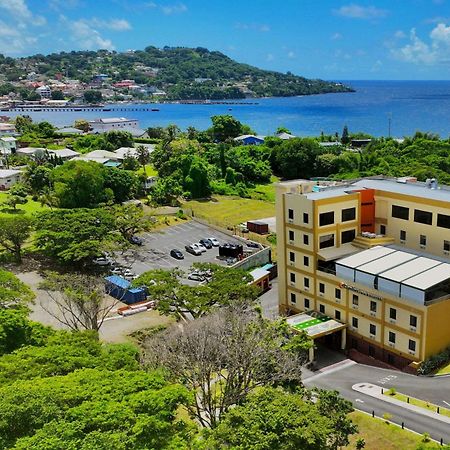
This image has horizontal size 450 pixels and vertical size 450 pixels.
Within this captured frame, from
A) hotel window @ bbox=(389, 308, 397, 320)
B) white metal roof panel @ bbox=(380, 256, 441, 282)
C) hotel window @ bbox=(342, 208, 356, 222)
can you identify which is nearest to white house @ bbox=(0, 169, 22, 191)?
hotel window @ bbox=(342, 208, 356, 222)

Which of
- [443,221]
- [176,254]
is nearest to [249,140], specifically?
[176,254]

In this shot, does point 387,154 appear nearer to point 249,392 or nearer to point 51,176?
point 51,176

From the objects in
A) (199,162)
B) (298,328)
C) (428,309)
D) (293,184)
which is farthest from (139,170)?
(428,309)

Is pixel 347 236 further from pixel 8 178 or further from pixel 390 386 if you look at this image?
pixel 8 178

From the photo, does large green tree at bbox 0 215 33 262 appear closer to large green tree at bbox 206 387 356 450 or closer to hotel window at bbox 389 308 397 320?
hotel window at bbox 389 308 397 320

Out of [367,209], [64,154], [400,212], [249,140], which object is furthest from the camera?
[249,140]

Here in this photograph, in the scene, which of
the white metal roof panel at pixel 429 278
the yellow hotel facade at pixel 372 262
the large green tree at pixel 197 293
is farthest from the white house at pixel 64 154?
the white metal roof panel at pixel 429 278

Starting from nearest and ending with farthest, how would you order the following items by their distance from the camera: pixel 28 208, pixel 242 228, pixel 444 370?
pixel 444 370 → pixel 242 228 → pixel 28 208
